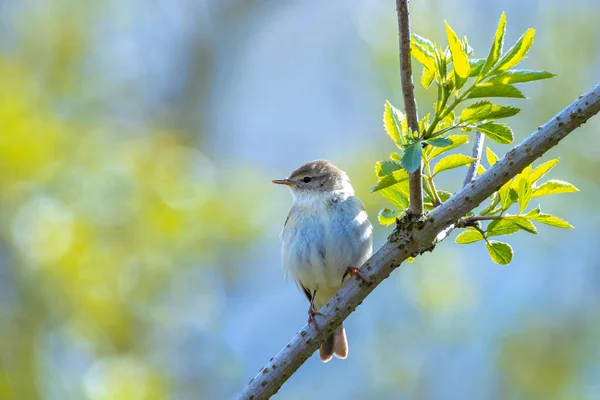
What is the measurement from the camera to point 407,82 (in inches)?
98.3

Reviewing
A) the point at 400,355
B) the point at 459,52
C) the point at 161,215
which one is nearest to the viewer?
the point at 459,52

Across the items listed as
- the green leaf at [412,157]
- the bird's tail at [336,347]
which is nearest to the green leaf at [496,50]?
the green leaf at [412,157]

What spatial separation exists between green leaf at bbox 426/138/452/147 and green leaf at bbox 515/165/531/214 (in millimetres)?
411

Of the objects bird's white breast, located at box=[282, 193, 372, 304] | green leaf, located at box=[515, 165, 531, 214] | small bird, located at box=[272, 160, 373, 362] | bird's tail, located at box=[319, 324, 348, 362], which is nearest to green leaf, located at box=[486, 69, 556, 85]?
green leaf, located at box=[515, 165, 531, 214]

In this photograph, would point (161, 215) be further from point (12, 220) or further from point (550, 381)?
point (550, 381)

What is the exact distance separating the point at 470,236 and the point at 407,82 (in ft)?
2.49

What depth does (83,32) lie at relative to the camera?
977 cm

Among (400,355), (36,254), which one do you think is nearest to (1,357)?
(36,254)

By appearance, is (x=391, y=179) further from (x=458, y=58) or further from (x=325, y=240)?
(x=325, y=240)

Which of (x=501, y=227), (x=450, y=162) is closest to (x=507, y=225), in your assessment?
(x=501, y=227)

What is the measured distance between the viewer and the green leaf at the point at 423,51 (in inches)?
103

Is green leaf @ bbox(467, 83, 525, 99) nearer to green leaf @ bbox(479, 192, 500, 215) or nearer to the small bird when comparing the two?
green leaf @ bbox(479, 192, 500, 215)

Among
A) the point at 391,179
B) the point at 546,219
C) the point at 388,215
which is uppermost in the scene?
the point at 388,215

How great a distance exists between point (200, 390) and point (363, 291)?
20.9ft
